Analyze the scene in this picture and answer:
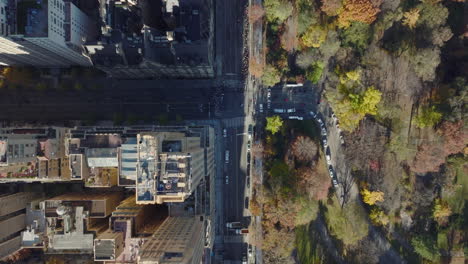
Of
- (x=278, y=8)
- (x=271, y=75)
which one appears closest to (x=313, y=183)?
(x=271, y=75)

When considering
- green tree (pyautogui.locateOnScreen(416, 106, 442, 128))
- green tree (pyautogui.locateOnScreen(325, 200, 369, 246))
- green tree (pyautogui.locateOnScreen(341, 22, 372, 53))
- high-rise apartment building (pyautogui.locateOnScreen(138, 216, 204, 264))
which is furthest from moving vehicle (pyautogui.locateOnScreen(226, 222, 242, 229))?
green tree (pyautogui.locateOnScreen(341, 22, 372, 53))

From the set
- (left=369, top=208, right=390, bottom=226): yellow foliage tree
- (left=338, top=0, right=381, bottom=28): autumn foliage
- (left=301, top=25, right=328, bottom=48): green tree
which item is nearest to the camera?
(left=338, top=0, right=381, bottom=28): autumn foliage

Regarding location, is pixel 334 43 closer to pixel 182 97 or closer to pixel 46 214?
pixel 182 97

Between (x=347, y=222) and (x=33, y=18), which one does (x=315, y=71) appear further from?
(x=33, y=18)

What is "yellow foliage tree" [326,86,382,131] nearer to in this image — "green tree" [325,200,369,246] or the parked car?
the parked car

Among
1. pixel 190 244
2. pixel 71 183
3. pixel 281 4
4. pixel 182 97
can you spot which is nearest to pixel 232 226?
pixel 190 244

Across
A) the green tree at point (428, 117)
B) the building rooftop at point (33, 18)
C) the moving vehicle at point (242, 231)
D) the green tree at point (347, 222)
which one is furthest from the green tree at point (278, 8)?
the moving vehicle at point (242, 231)
